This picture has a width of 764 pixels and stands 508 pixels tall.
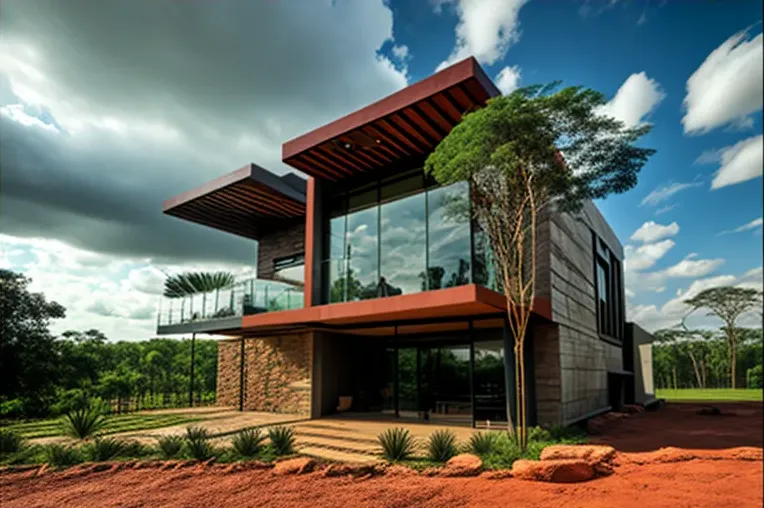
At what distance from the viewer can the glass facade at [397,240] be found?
1039 cm

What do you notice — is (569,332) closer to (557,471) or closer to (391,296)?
(391,296)

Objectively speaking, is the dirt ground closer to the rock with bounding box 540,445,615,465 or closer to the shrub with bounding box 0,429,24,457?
the rock with bounding box 540,445,615,465

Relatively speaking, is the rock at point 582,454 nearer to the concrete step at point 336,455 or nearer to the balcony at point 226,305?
the concrete step at point 336,455

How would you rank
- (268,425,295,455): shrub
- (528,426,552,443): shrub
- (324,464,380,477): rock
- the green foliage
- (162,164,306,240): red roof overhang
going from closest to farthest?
(324,464,380,477): rock < (268,425,295,455): shrub < (528,426,552,443): shrub < the green foliage < (162,164,306,240): red roof overhang

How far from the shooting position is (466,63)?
8.84m

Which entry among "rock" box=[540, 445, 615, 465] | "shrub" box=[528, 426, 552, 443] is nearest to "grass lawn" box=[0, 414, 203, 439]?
"shrub" box=[528, 426, 552, 443]

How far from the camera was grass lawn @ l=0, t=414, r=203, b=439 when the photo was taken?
959 cm

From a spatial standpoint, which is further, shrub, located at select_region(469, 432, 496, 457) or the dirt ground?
shrub, located at select_region(469, 432, 496, 457)

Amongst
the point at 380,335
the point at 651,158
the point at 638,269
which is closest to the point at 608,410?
the point at 380,335

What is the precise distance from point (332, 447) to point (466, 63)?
723cm

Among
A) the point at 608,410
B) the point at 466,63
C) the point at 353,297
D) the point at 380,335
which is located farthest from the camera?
the point at 608,410

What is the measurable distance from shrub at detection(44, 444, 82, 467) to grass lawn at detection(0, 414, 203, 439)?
2.20 metres

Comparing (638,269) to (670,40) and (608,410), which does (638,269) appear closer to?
(670,40)

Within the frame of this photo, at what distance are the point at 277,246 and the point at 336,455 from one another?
10846mm
